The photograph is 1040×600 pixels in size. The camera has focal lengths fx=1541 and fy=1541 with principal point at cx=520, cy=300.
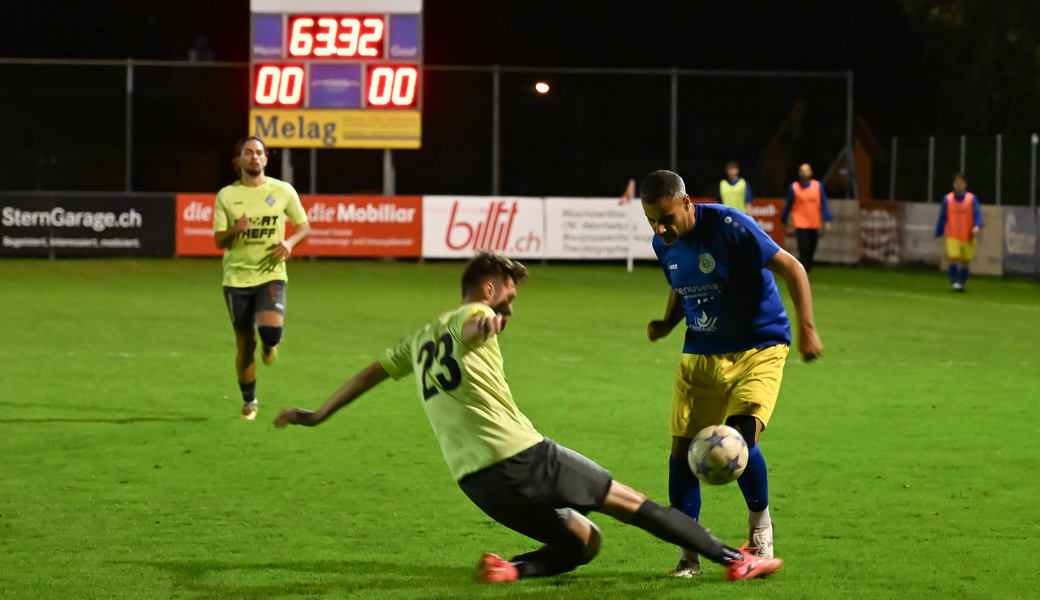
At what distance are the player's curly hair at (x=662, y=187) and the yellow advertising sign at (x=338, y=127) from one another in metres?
22.6

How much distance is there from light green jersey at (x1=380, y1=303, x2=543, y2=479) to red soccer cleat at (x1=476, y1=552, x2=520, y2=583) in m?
0.56

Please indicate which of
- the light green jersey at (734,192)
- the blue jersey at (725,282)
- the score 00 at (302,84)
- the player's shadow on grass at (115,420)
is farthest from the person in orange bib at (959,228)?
the blue jersey at (725,282)

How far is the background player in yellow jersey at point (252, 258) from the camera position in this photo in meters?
10.9

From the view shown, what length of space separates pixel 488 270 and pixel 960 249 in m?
19.4

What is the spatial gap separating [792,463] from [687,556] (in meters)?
2.86

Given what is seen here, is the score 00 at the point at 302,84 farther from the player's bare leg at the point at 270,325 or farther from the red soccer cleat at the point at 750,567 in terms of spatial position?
the red soccer cleat at the point at 750,567

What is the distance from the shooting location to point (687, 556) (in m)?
6.55

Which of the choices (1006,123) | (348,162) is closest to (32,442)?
(348,162)

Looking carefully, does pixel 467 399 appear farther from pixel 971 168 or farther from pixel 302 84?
pixel 971 168

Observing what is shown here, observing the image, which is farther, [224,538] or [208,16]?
[208,16]

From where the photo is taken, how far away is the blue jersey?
6.55m

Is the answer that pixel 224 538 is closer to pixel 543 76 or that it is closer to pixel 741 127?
pixel 741 127

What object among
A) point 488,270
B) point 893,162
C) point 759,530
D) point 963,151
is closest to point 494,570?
point 759,530

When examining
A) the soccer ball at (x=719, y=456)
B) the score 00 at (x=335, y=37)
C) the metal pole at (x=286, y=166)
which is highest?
the score 00 at (x=335, y=37)
